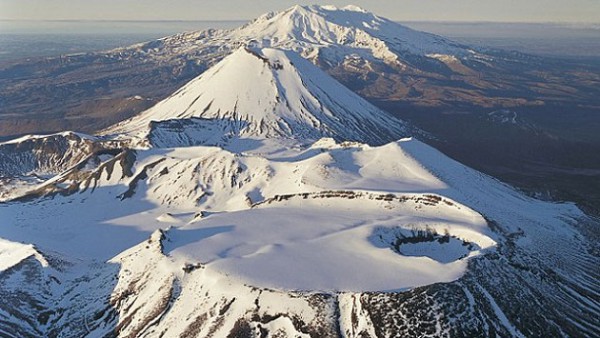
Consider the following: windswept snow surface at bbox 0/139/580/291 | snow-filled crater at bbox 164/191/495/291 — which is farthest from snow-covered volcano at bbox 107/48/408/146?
snow-filled crater at bbox 164/191/495/291

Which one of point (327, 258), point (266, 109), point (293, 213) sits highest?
point (327, 258)

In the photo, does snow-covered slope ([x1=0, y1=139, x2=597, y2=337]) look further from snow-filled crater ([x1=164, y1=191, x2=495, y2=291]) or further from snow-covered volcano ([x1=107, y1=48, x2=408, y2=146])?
snow-covered volcano ([x1=107, y1=48, x2=408, y2=146])

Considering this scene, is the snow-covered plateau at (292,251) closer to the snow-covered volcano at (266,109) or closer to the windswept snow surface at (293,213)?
the windswept snow surface at (293,213)

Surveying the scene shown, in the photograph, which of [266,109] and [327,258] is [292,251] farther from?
[266,109]

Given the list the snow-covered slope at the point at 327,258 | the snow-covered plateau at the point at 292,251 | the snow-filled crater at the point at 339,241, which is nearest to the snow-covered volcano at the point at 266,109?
the snow-covered plateau at the point at 292,251

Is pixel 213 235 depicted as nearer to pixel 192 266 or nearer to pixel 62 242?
pixel 192 266

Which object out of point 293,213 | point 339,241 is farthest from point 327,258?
point 293,213

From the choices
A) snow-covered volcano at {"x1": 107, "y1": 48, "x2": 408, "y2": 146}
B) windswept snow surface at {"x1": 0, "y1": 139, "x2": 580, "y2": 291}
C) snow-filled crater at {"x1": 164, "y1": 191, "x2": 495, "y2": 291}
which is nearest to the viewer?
snow-filled crater at {"x1": 164, "y1": 191, "x2": 495, "y2": 291}
